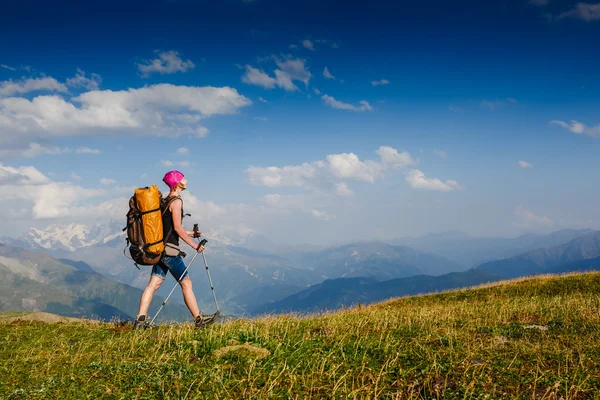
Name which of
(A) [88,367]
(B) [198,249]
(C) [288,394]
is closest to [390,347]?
(C) [288,394]

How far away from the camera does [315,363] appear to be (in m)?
6.60

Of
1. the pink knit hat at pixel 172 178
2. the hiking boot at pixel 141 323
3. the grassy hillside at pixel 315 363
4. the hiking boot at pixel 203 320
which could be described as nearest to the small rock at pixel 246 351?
the grassy hillside at pixel 315 363

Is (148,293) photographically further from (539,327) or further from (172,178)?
(539,327)

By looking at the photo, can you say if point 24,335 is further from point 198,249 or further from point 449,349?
point 449,349

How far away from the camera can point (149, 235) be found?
421 inches

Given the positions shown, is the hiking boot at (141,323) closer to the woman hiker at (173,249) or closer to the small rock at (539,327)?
the woman hiker at (173,249)

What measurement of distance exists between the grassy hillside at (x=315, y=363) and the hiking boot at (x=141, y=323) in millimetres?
574

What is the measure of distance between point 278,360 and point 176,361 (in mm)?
1747

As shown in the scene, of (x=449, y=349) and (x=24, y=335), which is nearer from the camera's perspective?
(x=449, y=349)

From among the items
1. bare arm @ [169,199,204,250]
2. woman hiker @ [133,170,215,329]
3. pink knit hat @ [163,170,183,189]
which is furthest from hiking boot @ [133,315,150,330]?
pink knit hat @ [163,170,183,189]

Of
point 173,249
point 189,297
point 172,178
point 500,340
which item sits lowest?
point 500,340

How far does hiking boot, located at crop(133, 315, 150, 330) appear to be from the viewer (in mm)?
10641

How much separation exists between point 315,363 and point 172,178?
23.5 ft

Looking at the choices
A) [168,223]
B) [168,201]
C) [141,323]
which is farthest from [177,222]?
[141,323]
